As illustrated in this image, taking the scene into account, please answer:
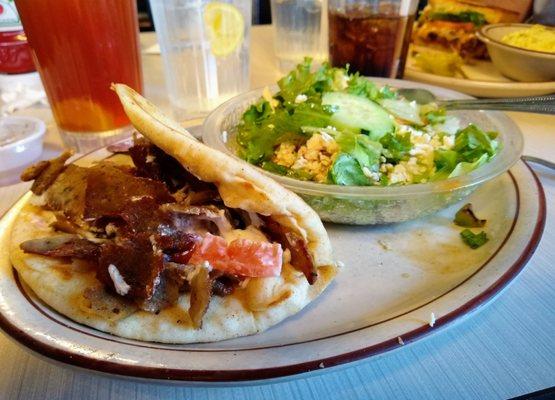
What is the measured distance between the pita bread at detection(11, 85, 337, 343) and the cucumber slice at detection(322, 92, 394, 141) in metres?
0.53

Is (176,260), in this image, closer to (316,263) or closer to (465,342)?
(316,263)

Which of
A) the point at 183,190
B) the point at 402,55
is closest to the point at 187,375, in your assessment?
the point at 183,190

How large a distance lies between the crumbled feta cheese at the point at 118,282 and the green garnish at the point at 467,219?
99 centimetres

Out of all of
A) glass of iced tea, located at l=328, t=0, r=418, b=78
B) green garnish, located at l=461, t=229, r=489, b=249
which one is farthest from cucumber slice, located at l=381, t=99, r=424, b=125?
glass of iced tea, located at l=328, t=0, r=418, b=78

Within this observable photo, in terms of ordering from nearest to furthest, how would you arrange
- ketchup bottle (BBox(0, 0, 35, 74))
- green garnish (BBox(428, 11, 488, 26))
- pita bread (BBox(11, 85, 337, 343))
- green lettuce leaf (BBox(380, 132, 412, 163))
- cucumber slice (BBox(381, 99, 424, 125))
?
pita bread (BBox(11, 85, 337, 343)) < green lettuce leaf (BBox(380, 132, 412, 163)) < cucumber slice (BBox(381, 99, 424, 125)) < ketchup bottle (BBox(0, 0, 35, 74)) < green garnish (BBox(428, 11, 488, 26))

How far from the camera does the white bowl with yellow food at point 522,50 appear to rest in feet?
7.60

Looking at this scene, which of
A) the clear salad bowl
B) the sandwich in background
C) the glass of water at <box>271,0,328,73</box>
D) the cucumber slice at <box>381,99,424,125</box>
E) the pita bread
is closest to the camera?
the pita bread

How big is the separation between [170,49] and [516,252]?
6.01 feet

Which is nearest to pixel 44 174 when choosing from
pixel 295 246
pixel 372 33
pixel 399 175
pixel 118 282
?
pixel 118 282

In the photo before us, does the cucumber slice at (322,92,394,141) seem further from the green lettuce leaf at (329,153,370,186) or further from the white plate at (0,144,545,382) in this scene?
the white plate at (0,144,545,382)

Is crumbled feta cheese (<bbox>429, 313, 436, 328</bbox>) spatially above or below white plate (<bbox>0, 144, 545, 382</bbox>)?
above

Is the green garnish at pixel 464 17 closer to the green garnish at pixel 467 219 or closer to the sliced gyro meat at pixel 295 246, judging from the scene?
the green garnish at pixel 467 219

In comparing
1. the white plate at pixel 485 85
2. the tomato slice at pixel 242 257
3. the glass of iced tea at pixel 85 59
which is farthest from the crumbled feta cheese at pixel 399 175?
the glass of iced tea at pixel 85 59

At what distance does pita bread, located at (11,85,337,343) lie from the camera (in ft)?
3.16
